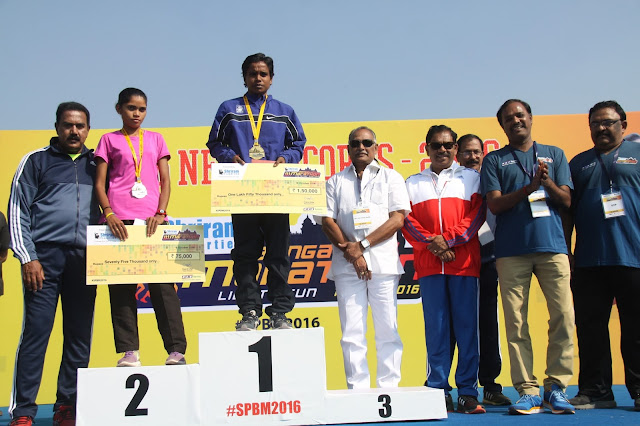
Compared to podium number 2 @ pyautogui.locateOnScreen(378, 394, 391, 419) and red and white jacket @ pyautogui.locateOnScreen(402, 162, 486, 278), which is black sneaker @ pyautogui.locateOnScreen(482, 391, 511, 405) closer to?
red and white jacket @ pyautogui.locateOnScreen(402, 162, 486, 278)

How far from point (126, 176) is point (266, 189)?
35.9 inches

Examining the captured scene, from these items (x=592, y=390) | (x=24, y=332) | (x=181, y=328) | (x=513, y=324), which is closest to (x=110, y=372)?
(x=181, y=328)

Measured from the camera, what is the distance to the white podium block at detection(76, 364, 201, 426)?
10.3 ft

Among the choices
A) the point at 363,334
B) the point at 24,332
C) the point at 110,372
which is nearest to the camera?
the point at 110,372

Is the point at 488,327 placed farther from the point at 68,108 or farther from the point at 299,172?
the point at 68,108

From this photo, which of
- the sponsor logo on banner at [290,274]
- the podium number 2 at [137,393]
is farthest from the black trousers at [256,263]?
the sponsor logo on banner at [290,274]

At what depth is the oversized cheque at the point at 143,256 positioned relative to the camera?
342cm

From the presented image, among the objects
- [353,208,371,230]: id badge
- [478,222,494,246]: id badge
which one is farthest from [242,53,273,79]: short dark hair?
[478,222,494,246]: id badge

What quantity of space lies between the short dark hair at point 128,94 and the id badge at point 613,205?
3184mm

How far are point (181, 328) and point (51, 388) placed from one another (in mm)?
2784

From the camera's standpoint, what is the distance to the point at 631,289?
3781 mm

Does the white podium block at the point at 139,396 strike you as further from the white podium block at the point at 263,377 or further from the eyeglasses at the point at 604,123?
the eyeglasses at the point at 604,123

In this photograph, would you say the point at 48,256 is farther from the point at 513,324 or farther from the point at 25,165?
the point at 513,324

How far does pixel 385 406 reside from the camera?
10.7 feet
